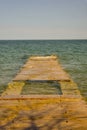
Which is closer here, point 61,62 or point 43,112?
point 43,112

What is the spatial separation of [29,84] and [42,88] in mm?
927

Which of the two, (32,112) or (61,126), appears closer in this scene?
(61,126)

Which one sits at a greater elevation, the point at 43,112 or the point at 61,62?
the point at 43,112

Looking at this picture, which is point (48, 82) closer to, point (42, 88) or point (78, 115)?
point (42, 88)

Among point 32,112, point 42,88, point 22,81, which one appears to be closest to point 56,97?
point 32,112

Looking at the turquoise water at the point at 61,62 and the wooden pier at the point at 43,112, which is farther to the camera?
the turquoise water at the point at 61,62

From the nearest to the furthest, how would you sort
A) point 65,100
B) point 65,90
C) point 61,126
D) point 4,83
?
point 61,126, point 65,100, point 65,90, point 4,83

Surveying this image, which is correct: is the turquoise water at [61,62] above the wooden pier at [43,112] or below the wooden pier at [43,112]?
below

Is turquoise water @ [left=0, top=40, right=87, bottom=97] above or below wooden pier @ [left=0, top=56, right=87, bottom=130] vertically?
below

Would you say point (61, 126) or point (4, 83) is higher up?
point (61, 126)

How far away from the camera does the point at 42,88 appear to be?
43.9ft

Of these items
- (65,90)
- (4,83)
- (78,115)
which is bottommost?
(4,83)

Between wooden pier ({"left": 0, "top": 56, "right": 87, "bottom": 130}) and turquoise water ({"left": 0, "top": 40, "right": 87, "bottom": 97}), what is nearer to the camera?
wooden pier ({"left": 0, "top": 56, "right": 87, "bottom": 130})

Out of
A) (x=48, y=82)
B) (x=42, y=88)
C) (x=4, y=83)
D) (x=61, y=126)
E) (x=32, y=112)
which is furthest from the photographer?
(x=4, y=83)
